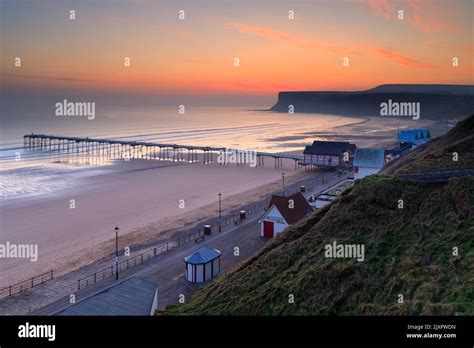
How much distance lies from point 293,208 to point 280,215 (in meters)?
1.43

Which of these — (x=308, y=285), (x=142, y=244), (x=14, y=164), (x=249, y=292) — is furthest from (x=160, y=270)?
(x=14, y=164)

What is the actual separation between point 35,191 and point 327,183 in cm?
3224

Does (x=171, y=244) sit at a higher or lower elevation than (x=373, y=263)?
lower

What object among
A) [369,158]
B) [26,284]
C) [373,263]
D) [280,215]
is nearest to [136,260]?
[26,284]

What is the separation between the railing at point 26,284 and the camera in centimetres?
2048

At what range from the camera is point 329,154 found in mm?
57625

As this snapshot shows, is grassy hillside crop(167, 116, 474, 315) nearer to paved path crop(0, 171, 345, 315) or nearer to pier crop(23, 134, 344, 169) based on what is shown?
paved path crop(0, 171, 345, 315)

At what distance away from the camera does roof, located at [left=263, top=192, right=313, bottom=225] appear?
27.0 meters

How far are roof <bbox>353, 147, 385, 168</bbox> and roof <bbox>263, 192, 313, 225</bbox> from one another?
1693 centimetres

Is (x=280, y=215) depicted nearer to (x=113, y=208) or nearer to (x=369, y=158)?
(x=113, y=208)

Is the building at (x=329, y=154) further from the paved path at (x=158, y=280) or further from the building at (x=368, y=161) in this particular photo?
the paved path at (x=158, y=280)

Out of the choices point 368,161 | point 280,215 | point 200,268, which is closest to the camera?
point 200,268

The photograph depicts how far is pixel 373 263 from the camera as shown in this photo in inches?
532
